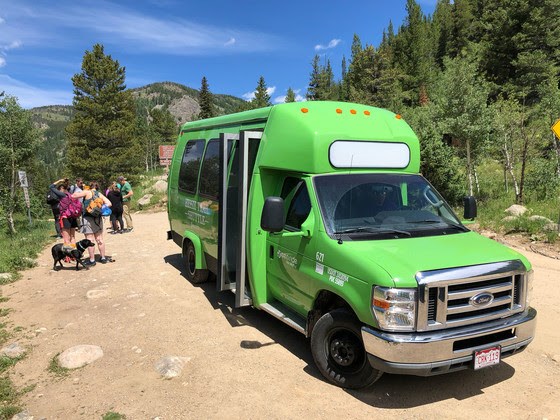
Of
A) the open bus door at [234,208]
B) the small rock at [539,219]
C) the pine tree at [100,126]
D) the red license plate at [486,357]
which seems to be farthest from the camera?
the pine tree at [100,126]

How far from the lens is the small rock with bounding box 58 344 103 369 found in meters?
4.47

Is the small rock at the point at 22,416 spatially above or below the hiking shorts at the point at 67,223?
below

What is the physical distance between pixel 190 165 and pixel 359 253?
15.4 feet

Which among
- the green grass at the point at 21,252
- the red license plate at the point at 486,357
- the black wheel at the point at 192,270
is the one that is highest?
the red license plate at the point at 486,357

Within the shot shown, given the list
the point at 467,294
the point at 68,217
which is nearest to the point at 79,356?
the point at 467,294

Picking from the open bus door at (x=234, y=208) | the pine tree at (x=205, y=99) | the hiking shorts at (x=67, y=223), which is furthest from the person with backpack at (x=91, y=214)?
the pine tree at (x=205, y=99)

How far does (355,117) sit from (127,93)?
1482 inches

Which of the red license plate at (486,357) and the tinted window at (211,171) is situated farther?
the tinted window at (211,171)

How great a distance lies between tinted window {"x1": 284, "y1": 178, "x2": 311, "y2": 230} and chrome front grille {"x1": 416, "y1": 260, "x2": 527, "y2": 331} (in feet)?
5.02

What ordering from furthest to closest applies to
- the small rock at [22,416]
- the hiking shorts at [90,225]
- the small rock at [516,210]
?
the small rock at [516,210]
the hiking shorts at [90,225]
the small rock at [22,416]

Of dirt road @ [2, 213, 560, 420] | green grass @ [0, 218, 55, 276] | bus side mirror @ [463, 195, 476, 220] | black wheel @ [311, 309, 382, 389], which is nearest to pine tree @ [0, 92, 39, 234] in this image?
green grass @ [0, 218, 55, 276]

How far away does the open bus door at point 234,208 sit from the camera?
16.3 feet

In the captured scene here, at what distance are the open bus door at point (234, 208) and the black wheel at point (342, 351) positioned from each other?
A: 141cm

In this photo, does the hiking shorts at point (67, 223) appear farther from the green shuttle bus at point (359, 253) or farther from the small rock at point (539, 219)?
the small rock at point (539, 219)
